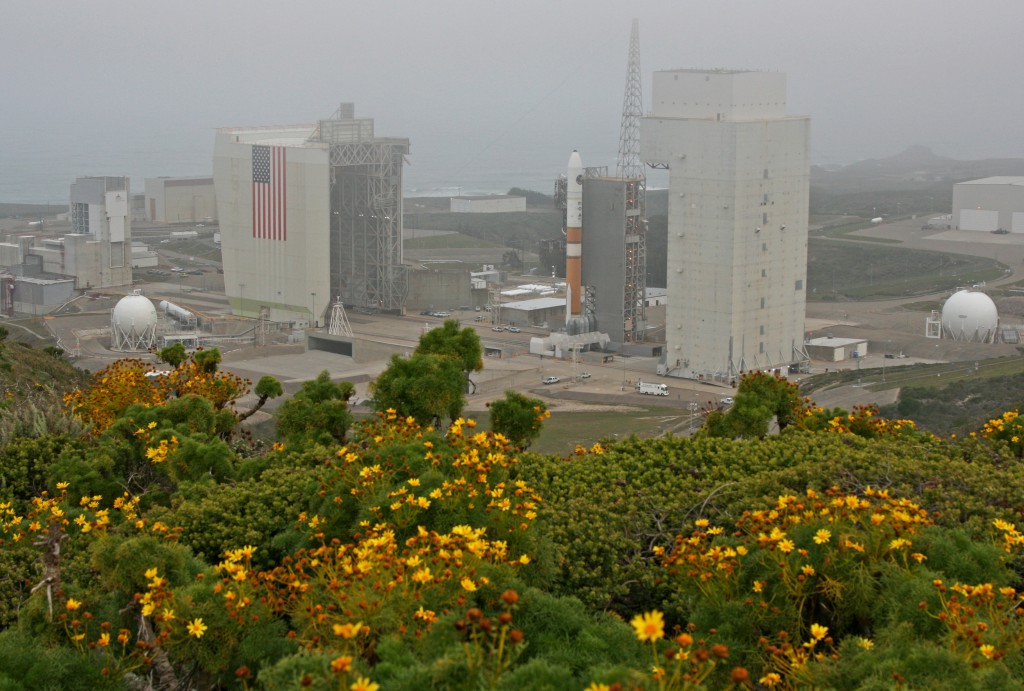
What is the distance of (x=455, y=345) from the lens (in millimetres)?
23953

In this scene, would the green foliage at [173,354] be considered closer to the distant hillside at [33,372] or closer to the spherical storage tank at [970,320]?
the distant hillside at [33,372]

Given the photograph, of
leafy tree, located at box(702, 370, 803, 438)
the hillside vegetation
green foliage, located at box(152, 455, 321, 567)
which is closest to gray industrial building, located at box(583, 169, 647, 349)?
leafy tree, located at box(702, 370, 803, 438)

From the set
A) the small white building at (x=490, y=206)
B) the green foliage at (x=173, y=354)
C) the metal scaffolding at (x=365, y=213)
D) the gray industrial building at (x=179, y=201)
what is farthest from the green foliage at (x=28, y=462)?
the small white building at (x=490, y=206)

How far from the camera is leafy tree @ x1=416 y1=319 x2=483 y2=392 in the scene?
2380cm

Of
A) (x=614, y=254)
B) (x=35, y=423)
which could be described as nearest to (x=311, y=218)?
(x=614, y=254)

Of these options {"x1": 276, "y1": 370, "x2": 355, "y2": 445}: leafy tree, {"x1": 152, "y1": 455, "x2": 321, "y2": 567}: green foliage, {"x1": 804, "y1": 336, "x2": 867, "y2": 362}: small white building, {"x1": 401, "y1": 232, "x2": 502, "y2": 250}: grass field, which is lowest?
{"x1": 804, "y1": 336, "x2": 867, "y2": 362}: small white building

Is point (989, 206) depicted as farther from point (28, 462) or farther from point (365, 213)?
point (28, 462)

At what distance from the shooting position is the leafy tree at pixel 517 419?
21.1 meters

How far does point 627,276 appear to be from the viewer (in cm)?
7412

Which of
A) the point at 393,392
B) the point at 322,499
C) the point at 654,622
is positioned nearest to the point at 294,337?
the point at 393,392

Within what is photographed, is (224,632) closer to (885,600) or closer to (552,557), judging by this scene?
(552,557)

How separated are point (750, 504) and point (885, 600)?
3.93 metres

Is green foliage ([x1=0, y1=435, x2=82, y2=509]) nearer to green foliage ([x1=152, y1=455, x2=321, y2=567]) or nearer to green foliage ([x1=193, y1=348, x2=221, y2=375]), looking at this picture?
green foliage ([x1=152, y1=455, x2=321, y2=567])

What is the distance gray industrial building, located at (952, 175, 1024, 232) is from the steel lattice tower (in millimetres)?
63837
